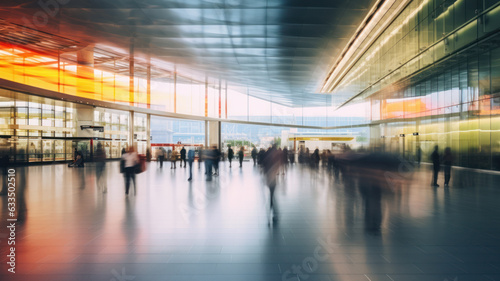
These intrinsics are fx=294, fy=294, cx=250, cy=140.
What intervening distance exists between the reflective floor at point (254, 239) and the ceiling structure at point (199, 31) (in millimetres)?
8761

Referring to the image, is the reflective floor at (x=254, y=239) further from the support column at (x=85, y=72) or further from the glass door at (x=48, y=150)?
the glass door at (x=48, y=150)

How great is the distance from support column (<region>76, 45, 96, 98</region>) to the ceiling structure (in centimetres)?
85

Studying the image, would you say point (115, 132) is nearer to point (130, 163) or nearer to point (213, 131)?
point (213, 131)

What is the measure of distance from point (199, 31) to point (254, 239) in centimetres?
1373

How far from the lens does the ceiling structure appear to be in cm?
1300

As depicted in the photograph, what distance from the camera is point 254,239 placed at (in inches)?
196

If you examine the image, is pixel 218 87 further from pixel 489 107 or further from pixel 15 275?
pixel 15 275

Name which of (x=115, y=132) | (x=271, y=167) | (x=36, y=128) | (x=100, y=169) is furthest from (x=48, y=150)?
(x=271, y=167)

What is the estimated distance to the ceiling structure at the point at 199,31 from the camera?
13.0 meters

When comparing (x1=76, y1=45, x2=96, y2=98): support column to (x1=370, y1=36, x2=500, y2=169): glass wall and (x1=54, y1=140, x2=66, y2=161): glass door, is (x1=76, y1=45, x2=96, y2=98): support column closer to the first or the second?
(x1=54, y1=140, x2=66, y2=161): glass door

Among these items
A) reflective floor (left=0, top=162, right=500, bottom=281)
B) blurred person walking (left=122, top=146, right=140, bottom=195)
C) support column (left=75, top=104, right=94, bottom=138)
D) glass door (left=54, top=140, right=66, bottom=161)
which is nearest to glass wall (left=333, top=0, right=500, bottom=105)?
reflective floor (left=0, top=162, right=500, bottom=281)

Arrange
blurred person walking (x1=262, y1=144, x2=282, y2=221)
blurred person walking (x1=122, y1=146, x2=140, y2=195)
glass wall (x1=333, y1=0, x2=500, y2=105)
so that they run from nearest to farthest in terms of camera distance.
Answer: blurred person walking (x1=262, y1=144, x2=282, y2=221), blurred person walking (x1=122, y1=146, x2=140, y2=195), glass wall (x1=333, y1=0, x2=500, y2=105)

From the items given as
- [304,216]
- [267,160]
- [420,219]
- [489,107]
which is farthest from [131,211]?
[489,107]

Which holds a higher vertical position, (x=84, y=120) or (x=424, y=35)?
(x=424, y=35)
